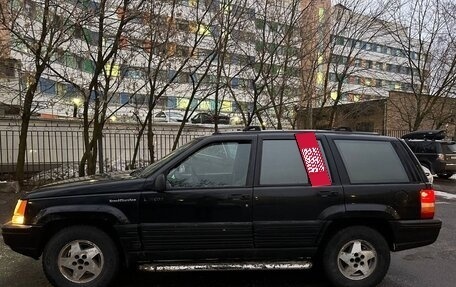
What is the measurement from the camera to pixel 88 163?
11.7m

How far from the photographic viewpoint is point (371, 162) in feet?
16.1

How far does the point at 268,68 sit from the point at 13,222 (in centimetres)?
1128

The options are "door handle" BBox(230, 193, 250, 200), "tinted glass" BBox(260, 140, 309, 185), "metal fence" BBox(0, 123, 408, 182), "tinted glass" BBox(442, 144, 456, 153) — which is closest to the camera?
"door handle" BBox(230, 193, 250, 200)

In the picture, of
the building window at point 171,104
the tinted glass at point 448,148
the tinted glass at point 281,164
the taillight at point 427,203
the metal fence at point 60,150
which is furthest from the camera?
the building window at point 171,104

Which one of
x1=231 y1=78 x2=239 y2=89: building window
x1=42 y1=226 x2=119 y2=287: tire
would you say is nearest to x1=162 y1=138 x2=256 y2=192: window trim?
x1=42 y1=226 x2=119 y2=287: tire

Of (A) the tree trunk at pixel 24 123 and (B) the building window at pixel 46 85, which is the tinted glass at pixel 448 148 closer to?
(B) the building window at pixel 46 85

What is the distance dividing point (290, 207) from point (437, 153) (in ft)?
44.1

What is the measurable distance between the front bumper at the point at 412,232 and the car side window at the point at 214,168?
179cm

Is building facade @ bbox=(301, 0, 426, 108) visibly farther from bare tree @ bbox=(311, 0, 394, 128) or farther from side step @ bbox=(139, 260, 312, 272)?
side step @ bbox=(139, 260, 312, 272)

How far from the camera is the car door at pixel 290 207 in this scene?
181 inches

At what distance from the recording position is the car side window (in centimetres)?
462

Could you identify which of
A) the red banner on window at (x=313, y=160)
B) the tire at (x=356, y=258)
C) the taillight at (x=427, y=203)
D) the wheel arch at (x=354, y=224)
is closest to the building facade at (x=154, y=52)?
the red banner on window at (x=313, y=160)

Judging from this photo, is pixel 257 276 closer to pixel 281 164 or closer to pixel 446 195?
pixel 281 164

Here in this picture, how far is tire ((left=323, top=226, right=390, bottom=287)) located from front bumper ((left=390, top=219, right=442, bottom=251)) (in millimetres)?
158
